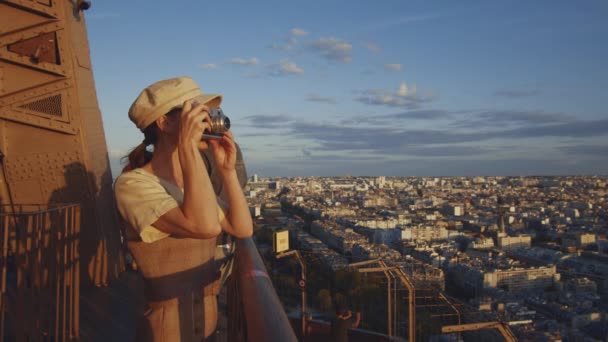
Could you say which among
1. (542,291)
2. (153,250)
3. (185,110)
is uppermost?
(185,110)

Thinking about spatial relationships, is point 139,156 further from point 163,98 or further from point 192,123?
point 192,123

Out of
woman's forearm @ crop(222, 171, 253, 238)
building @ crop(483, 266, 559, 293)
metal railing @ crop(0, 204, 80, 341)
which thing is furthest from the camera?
building @ crop(483, 266, 559, 293)

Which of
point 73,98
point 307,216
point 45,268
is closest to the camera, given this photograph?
point 45,268

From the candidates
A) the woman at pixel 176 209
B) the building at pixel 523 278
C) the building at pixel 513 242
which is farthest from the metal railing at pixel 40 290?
the building at pixel 513 242

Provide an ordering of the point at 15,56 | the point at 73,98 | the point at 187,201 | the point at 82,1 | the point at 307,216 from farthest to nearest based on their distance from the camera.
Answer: the point at 307,216 < the point at 82,1 < the point at 73,98 < the point at 15,56 < the point at 187,201

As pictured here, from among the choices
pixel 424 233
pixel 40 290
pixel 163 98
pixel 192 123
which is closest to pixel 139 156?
pixel 163 98

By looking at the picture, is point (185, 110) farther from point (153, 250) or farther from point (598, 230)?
point (598, 230)

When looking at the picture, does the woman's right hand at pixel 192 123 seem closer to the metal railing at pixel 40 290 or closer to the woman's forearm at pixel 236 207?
the woman's forearm at pixel 236 207

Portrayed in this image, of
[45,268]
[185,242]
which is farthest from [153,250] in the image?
[45,268]
